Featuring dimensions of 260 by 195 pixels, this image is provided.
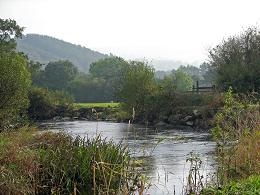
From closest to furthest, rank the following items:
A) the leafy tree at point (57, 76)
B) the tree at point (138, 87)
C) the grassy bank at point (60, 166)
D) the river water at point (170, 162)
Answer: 1. the grassy bank at point (60, 166)
2. the river water at point (170, 162)
3. the tree at point (138, 87)
4. the leafy tree at point (57, 76)

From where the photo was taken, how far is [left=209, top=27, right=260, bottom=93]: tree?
48312 millimetres

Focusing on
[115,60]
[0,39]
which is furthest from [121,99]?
[115,60]

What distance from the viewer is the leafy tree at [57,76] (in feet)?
397

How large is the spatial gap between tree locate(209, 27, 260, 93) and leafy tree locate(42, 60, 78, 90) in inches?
2822

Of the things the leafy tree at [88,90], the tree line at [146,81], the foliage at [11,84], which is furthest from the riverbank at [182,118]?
the leafy tree at [88,90]

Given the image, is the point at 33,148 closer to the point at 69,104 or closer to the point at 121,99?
the point at 121,99

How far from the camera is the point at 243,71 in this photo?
48.3 m

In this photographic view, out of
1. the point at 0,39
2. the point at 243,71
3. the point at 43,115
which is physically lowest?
the point at 43,115

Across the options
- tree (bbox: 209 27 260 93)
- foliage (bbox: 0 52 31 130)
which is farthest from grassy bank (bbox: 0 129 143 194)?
tree (bbox: 209 27 260 93)

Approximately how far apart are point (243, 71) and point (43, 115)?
28.9 m

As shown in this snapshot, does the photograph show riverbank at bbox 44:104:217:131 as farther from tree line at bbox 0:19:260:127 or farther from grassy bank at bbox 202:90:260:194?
grassy bank at bbox 202:90:260:194

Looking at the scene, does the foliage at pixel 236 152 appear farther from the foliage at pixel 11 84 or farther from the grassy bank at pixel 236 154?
the foliage at pixel 11 84

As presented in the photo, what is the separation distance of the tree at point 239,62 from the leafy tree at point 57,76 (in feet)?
235

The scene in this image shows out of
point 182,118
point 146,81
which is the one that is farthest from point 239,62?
point 146,81
